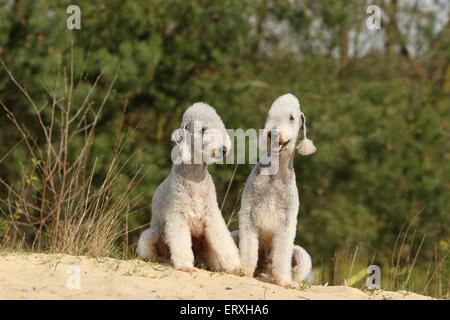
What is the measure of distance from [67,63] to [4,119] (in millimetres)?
1688

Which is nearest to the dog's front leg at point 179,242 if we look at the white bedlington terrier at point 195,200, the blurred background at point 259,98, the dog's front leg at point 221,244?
the white bedlington terrier at point 195,200

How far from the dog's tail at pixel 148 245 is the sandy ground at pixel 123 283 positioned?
8.3 inches

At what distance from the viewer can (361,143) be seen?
15.8 metres

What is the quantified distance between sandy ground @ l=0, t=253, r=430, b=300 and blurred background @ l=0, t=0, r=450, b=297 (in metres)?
6.53

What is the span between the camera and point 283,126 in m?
6.27

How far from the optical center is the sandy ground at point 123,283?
18.5ft

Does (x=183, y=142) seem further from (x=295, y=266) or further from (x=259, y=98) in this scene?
(x=259, y=98)

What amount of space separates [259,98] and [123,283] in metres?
10.7

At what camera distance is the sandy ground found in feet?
18.5

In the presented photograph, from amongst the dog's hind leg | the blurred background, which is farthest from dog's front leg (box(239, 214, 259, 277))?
the blurred background

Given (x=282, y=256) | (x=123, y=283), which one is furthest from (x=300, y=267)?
(x=123, y=283)

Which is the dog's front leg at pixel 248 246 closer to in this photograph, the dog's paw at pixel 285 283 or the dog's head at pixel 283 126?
the dog's paw at pixel 285 283
